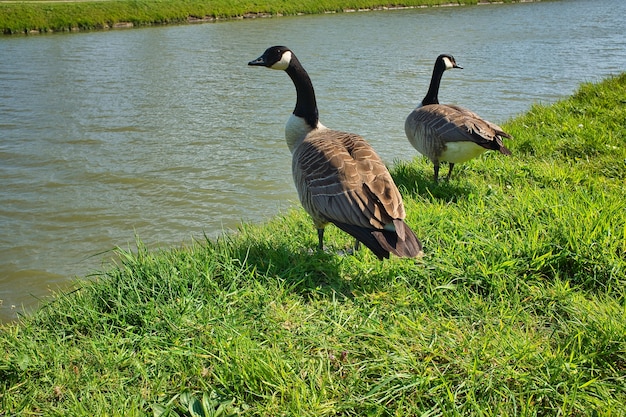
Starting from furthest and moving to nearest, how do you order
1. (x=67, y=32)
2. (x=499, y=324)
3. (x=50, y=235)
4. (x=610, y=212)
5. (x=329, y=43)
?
(x=67, y=32), (x=329, y=43), (x=50, y=235), (x=610, y=212), (x=499, y=324)

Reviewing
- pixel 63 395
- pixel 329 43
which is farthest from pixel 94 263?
pixel 329 43

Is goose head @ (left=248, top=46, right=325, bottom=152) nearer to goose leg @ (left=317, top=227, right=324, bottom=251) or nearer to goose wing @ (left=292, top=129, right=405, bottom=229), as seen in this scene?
goose wing @ (left=292, top=129, right=405, bottom=229)

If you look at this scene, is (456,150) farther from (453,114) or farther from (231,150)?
(231,150)

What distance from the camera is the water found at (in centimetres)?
639

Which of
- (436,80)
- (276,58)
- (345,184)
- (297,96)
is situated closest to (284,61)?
(276,58)

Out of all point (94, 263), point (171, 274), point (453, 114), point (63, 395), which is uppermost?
point (453, 114)

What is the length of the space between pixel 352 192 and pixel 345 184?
11cm

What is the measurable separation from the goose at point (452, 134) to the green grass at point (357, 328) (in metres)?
0.95

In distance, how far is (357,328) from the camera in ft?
10.1

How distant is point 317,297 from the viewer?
11.4ft

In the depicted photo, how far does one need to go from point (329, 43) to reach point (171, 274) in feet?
67.3

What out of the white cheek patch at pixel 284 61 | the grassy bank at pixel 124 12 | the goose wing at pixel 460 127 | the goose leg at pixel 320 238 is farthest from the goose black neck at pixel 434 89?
the grassy bank at pixel 124 12

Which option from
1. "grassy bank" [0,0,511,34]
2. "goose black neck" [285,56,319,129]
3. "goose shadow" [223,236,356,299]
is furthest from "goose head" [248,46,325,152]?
"grassy bank" [0,0,511,34]

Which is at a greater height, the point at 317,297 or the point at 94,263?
the point at 317,297
